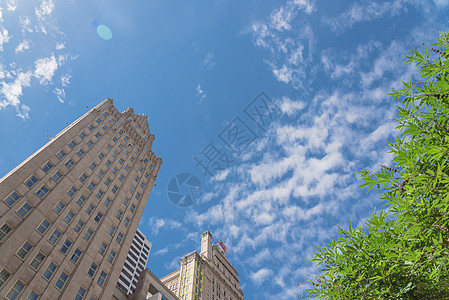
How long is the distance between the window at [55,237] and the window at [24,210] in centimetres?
357

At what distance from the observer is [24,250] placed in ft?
90.2

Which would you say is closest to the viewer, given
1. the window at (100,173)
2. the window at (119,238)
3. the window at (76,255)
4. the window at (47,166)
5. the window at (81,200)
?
the window at (76,255)

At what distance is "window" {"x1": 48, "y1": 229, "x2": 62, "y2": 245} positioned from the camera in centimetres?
3036

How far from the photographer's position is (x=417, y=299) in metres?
10.4

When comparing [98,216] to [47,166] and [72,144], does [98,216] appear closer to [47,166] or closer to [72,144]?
[47,166]

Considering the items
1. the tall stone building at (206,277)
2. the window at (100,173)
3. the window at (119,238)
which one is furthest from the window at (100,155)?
the tall stone building at (206,277)

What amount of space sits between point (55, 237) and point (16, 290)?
6751 mm

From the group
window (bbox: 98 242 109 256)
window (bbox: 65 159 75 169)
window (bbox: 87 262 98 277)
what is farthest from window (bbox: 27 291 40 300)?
window (bbox: 65 159 75 169)

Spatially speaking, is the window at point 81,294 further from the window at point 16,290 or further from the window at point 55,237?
the window at point 55,237

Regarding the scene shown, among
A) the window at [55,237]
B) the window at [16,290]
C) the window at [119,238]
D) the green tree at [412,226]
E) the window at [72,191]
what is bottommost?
the green tree at [412,226]

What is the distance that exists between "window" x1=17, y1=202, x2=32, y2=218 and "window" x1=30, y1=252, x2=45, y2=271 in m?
4.37

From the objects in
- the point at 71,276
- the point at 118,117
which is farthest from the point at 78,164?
the point at 118,117

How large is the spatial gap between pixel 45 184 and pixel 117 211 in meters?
11.5

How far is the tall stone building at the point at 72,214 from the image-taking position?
27031 mm
